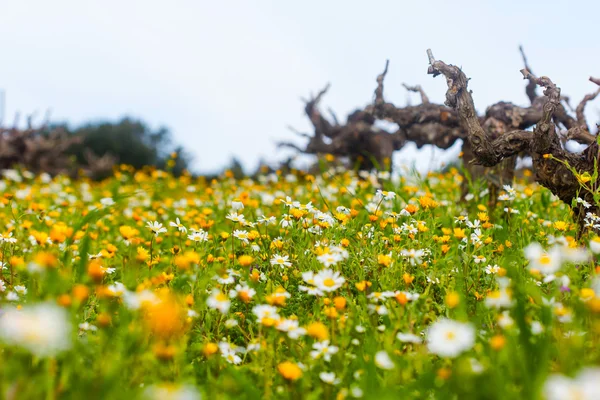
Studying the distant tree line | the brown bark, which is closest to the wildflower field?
the brown bark

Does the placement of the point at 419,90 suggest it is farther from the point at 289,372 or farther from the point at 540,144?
the point at 289,372

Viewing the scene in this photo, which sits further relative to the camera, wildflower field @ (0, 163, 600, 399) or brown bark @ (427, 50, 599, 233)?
brown bark @ (427, 50, 599, 233)

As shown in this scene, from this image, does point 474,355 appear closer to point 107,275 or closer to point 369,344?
point 369,344

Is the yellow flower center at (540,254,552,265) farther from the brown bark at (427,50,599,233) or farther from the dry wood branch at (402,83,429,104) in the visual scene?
the dry wood branch at (402,83,429,104)

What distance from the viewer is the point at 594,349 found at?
2.41 m

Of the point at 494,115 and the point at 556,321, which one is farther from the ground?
the point at 494,115

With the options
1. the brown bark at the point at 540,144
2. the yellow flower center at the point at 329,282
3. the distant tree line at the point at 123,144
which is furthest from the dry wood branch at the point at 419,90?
the distant tree line at the point at 123,144

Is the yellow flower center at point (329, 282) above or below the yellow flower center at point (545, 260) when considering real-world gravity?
below

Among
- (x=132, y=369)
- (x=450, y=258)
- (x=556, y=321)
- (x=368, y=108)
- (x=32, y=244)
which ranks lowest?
(x=132, y=369)

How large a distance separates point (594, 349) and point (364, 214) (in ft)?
9.94

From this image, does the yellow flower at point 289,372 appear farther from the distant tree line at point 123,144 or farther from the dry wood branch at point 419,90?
the distant tree line at point 123,144

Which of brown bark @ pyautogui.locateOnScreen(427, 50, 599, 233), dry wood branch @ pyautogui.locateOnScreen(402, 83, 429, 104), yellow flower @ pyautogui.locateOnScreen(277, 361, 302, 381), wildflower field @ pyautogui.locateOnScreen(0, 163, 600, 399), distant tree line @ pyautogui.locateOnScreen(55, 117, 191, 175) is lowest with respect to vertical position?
yellow flower @ pyautogui.locateOnScreen(277, 361, 302, 381)

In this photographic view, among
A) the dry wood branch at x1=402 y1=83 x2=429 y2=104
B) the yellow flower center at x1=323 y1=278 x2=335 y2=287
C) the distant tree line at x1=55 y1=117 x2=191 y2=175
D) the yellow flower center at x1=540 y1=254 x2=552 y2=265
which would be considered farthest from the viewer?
the distant tree line at x1=55 y1=117 x2=191 y2=175

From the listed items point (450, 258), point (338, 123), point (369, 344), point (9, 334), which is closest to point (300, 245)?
point (450, 258)
